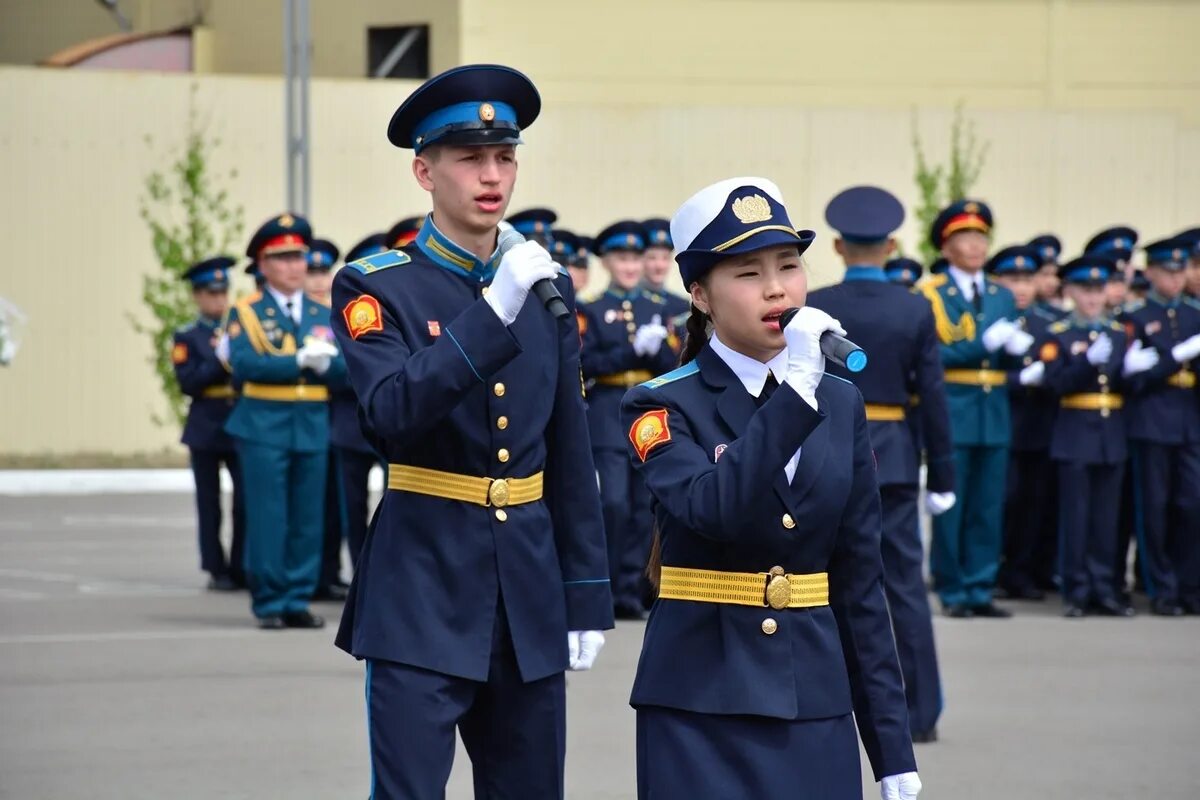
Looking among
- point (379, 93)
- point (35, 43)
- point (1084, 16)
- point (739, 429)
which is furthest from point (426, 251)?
point (35, 43)

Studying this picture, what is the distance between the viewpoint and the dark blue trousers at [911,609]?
27.0 feet

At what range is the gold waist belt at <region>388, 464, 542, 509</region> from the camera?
15.9 feet

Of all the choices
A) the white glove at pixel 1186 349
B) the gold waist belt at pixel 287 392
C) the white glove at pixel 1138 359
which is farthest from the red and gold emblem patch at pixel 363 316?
the white glove at pixel 1186 349

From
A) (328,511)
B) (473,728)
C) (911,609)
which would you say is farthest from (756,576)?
(328,511)

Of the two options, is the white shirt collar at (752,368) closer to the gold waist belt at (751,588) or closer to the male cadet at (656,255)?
the gold waist belt at (751,588)

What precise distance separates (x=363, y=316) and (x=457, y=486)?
459 mm

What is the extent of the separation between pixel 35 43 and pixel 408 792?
26363 millimetres

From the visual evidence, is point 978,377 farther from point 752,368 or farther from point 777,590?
point 777,590

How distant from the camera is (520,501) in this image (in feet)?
16.1

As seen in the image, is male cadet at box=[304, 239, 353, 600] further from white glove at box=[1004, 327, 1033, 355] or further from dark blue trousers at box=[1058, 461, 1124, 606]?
dark blue trousers at box=[1058, 461, 1124, 606]

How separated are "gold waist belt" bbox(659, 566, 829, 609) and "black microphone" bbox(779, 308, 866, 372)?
541 mm

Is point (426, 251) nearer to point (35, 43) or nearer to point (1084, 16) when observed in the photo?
point (1084, 16)

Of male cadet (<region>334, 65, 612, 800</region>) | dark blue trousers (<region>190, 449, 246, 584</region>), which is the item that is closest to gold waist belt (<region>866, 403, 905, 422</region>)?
male cadet (<region>334, 65, 612, 800</region>)

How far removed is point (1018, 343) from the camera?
11984mm
